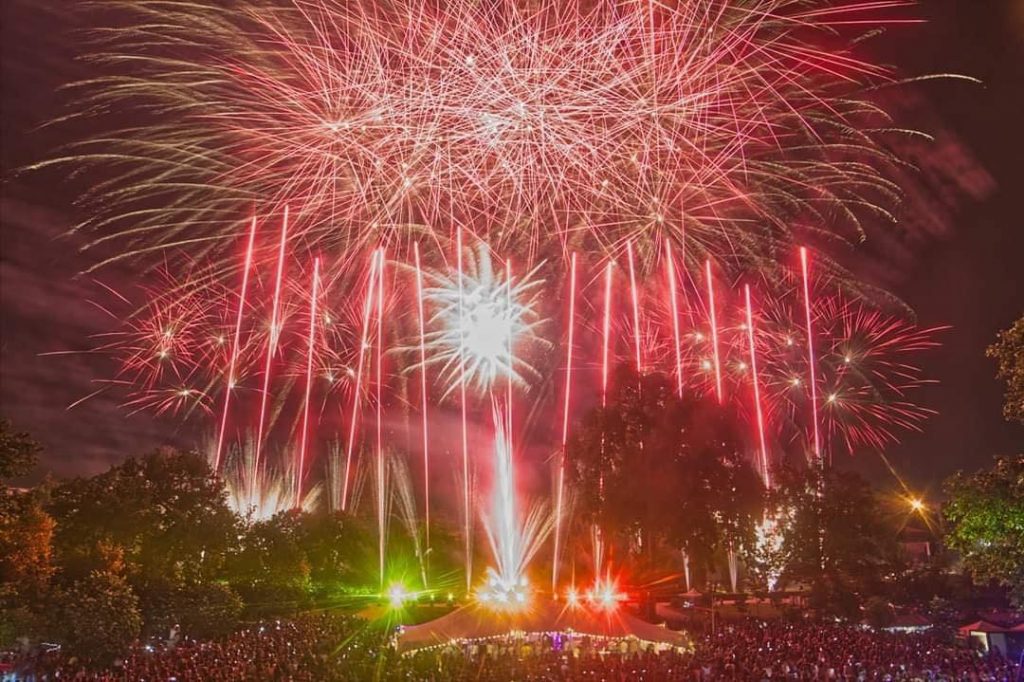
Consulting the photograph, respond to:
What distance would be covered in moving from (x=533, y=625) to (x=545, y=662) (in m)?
4.26

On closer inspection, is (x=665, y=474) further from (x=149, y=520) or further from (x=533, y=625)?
(x=149, y=520)

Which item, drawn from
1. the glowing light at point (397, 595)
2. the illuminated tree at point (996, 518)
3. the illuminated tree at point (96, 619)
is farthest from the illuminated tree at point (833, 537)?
the illuminated tree at point (96, 619)

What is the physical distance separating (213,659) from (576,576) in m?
29.3

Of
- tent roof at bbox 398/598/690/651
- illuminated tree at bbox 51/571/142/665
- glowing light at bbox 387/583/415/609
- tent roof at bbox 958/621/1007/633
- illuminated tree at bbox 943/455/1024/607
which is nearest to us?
illuminated tree at bbox 943/455/1024/607

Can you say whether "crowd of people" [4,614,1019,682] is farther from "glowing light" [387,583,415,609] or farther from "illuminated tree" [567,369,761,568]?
"glowing light" [387,583,415,609]

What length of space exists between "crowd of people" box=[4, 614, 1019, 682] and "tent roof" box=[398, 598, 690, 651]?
0.46 meters

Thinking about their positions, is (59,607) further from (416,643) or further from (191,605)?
(416,643)

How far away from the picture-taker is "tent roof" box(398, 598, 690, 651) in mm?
24094

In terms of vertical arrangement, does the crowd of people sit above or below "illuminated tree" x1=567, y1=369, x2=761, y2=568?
below

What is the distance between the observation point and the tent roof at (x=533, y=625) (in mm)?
24094

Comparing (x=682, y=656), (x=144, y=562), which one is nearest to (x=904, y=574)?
(x=682, y=656)

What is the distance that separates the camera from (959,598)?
37.8 meters

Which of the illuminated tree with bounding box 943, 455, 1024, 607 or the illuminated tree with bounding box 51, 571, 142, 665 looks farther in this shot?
the illuminated tree with bounding box 51, 571, 142, 665

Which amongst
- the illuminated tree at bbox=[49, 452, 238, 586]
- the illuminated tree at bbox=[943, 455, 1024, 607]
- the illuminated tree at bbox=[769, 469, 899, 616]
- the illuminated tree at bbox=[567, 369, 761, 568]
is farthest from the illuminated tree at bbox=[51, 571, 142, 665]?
the illuminated tree at bbox=[769, 469, 899, 616]
